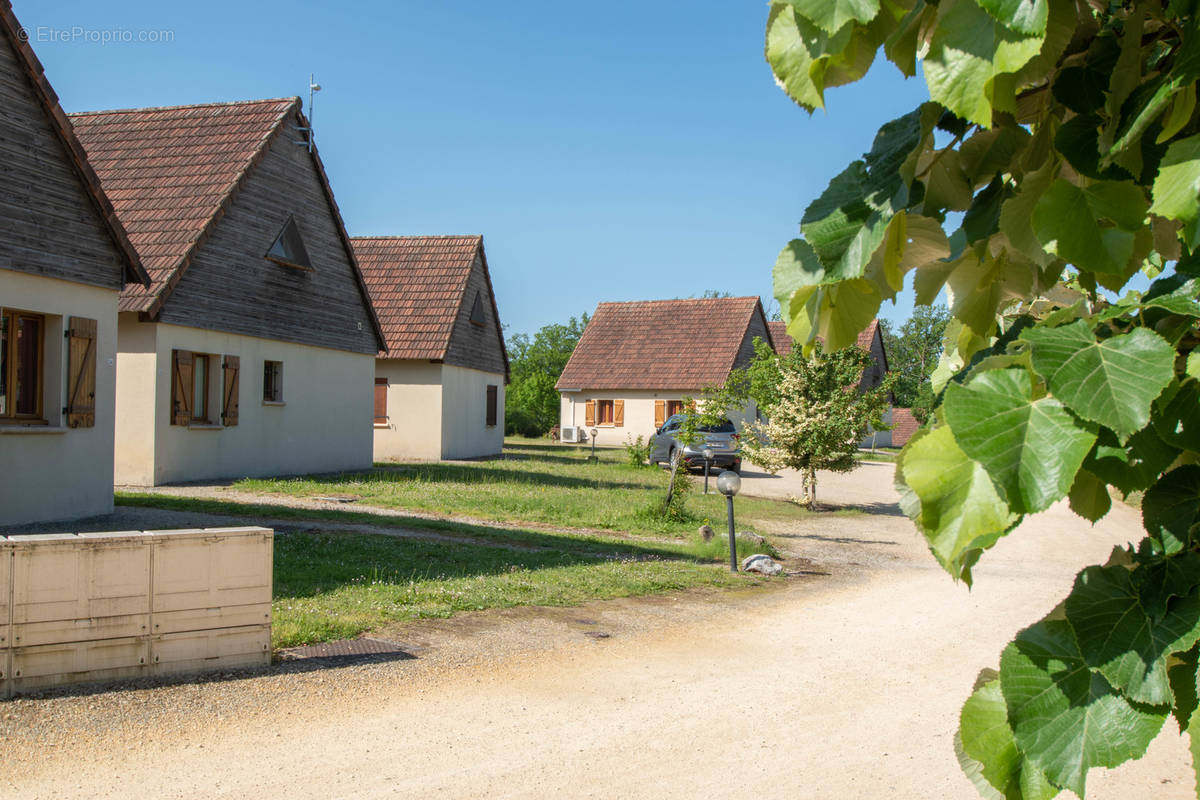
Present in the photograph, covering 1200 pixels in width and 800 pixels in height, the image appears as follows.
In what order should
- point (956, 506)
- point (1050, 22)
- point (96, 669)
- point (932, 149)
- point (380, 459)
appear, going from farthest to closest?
point (380, 459)
point (96, 669)
point (932, 149)
point (1050, 22)
point (956, 506)

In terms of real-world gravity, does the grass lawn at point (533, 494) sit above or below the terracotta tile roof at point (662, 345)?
below

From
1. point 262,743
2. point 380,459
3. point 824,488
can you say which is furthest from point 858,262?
point 380,459

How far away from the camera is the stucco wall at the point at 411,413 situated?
3089cm

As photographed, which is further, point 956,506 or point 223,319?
point 223,319

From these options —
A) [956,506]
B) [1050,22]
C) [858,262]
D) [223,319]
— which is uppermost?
[223,319]

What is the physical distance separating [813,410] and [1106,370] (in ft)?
69.2

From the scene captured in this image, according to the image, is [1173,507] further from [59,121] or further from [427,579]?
[59,121]

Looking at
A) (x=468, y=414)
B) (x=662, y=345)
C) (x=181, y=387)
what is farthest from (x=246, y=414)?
(x=662, y=345)

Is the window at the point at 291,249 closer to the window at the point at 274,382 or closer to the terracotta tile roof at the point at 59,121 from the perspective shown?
the window at the point at 274,382

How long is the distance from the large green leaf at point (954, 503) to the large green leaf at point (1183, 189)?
13.4 inches

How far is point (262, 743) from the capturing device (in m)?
5.52

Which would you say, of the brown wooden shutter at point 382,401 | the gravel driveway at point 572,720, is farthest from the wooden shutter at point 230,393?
the gravel driveway at point 572,720

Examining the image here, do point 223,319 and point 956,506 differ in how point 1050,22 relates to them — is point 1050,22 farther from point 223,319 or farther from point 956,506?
point 223,319

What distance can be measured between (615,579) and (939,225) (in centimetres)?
1000
